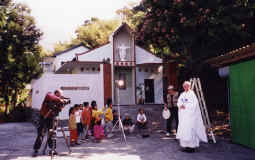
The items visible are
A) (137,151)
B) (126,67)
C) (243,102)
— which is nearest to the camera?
(137,151)

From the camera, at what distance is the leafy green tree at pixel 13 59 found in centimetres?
2259

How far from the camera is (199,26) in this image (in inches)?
551

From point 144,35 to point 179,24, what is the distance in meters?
2.67

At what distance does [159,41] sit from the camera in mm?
16156

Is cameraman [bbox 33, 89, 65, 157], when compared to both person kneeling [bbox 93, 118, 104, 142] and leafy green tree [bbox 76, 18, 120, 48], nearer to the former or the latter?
person kneeling [bbox 93, 118, 104, 142]

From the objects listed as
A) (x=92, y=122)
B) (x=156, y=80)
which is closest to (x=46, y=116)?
(x=92, y=122)

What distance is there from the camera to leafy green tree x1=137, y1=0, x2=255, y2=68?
13.2m

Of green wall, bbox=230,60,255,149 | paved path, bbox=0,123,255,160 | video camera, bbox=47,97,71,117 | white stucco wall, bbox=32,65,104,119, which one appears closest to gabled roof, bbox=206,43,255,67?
green wall, bbox=230,60,255,149

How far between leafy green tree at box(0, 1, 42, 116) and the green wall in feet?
59.8

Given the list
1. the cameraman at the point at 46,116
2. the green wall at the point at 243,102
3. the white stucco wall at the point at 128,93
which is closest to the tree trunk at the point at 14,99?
the white stucco wall at the point at 128,93

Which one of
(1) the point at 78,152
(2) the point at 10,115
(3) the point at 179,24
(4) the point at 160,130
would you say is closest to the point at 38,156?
(1) the point at 78,152

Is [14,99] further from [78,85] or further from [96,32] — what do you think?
[96,32]

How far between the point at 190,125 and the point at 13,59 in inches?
746

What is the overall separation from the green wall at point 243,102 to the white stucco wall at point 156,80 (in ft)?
40.6
